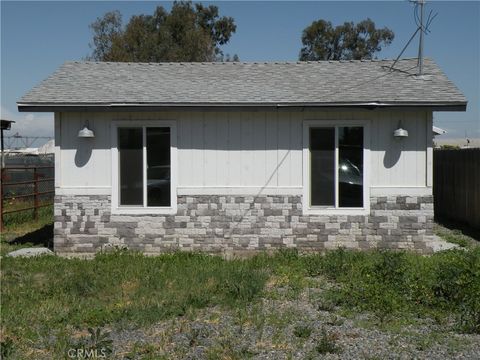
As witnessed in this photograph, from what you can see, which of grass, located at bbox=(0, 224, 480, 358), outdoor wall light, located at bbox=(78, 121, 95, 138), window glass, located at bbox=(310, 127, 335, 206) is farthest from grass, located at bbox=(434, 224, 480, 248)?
outdoor wall light, located at bbox=(78, 121, 95, 138)

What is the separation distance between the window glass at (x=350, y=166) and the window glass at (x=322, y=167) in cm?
14

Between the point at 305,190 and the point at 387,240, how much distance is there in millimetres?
1685

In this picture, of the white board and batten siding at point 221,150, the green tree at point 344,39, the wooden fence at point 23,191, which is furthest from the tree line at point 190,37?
the white board and batten siding at point 221,150

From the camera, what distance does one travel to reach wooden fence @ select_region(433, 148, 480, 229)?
1469cm

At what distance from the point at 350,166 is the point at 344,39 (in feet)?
106

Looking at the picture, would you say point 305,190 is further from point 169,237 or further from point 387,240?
point 169,237

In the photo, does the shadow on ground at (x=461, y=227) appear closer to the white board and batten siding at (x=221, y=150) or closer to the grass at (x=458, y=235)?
the grass at (x=458, y=235)

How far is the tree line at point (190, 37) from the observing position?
35125 mm

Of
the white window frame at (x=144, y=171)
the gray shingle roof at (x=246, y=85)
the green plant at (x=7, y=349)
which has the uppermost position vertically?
the gray shingle roof at (x=246, y=85)

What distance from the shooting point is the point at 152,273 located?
9531 millimetres

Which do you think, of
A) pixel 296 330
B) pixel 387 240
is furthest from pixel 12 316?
pixel 387 240

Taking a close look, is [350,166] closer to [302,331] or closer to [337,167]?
[337,167]

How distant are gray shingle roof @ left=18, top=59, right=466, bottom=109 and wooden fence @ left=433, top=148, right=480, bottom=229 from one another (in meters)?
3.27

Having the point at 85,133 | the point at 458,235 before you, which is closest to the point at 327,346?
the point at 85,133
